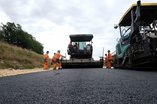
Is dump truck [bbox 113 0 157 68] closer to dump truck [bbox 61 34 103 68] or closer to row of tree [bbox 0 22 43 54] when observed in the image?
dump truck [bbox 61 34 103 68]

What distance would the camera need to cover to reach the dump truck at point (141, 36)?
10.5m

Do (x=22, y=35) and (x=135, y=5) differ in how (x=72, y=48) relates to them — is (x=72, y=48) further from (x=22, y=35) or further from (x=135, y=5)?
(x=22, y=35)

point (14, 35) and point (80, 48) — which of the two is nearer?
point (80, 48)

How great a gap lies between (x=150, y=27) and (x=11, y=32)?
55.8m

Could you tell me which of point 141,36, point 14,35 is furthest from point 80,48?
point 14,35

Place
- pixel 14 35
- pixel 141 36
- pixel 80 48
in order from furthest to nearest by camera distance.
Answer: pixel 14 35, pixel 80 48, pixel 141 36

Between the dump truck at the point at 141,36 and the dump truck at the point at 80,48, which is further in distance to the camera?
the dump truck at the point at 80,48

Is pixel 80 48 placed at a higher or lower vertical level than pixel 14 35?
lower

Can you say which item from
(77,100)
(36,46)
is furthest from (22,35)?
(77,100)

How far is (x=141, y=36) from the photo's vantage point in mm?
10992

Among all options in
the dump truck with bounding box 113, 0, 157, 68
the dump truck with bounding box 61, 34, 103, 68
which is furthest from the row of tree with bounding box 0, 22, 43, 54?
the dump truck with bounding box 113, 0, 157, 68

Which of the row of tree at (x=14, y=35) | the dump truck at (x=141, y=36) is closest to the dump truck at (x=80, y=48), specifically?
the dump truck at (x=141, y=36)

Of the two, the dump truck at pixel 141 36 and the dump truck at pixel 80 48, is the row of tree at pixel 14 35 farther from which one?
the dump truck at pixel 141 36

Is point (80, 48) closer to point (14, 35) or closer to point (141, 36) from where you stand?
point (141, 36)
